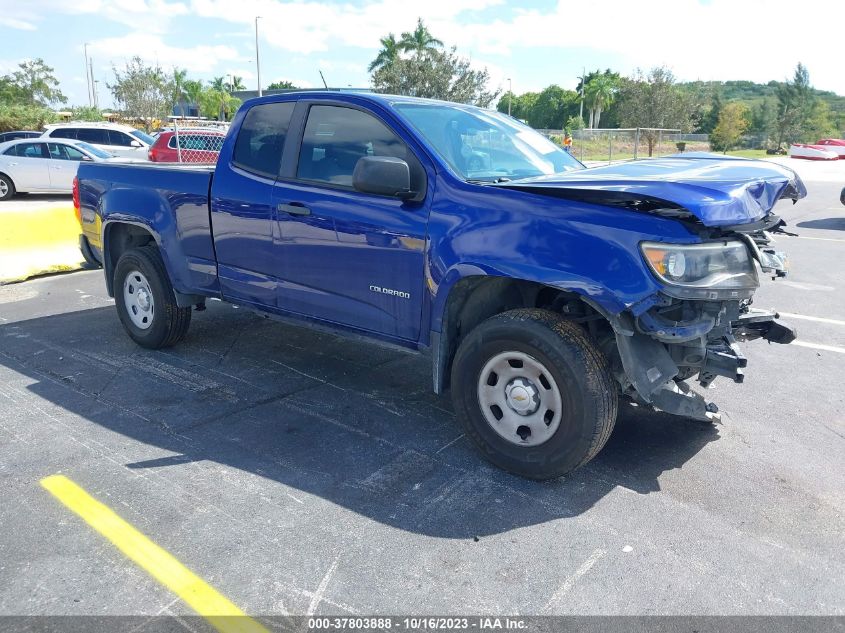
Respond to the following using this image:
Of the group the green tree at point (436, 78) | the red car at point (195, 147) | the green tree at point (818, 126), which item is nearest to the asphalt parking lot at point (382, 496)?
the red car at point (195, 147)

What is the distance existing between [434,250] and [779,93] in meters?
85.0

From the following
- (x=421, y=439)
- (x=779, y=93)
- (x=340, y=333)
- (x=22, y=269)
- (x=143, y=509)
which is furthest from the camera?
(x=779, y=93)

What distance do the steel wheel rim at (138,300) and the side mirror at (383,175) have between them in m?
2.65

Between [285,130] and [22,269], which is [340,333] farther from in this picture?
[22,269]

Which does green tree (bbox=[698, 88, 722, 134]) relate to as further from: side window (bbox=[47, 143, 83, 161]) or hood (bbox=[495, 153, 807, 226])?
hood (bbox=[495, 153, 807, 226])

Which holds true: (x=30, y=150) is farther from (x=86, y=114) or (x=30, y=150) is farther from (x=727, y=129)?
(x=727, y=129)

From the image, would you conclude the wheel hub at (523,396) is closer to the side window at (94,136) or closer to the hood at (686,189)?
the hood at (686,189)

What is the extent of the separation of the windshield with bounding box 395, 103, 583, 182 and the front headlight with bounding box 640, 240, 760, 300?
4.02 feet

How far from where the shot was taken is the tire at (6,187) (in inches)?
675

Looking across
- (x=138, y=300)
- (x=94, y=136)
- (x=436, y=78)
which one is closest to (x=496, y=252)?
(x=138, y=300)

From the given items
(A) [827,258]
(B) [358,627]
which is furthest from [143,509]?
(A) [827,258]

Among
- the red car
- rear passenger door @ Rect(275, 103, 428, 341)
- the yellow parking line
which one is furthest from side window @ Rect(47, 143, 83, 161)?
the yellow parking line

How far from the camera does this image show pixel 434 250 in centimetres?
371

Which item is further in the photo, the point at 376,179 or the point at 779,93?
the point at 779,93
